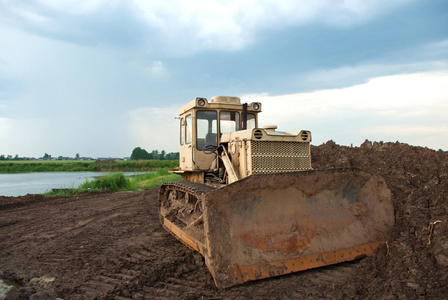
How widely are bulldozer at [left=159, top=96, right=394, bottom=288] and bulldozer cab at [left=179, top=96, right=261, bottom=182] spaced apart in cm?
42

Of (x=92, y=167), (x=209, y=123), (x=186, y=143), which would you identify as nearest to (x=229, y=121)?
(x=209, y=123)

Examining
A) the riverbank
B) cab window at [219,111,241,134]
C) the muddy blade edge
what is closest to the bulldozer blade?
the muddy blade edge

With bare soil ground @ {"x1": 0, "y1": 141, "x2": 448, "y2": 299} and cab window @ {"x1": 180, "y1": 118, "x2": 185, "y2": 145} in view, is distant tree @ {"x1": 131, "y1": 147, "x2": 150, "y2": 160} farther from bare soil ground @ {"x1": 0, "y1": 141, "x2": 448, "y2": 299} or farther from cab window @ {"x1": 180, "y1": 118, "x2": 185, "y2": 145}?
cab window @ {"x1": 180, "y1": 118, "x2": 185, "y2": 145}

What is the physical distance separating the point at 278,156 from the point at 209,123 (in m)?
1.86

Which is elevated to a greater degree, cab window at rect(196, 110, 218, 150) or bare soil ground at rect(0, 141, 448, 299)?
cab window at rect(196, 110, 218, 150)

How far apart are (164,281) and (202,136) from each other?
300cm

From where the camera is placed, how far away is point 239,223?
14.5 feet

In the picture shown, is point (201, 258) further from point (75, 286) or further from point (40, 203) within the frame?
point (40, 203)

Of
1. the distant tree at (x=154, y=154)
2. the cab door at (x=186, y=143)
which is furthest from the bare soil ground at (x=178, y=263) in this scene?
the distant tree at (x=154, y=154)

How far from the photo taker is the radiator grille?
5.47m

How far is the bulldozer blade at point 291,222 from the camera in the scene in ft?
13.9

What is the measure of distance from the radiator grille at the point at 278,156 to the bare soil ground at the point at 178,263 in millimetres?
1636

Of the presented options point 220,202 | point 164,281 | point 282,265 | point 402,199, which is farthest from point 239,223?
point 402,199

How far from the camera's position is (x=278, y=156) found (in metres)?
5.59
